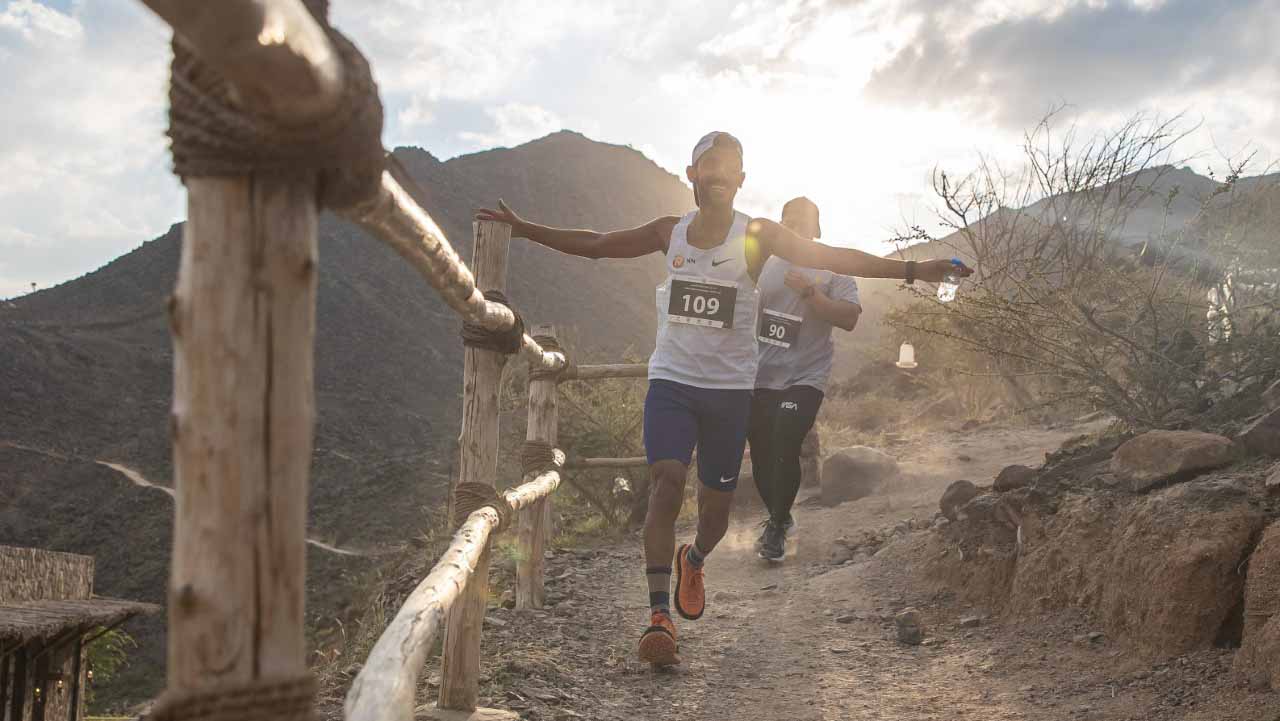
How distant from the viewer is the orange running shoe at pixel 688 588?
4168 millimetres

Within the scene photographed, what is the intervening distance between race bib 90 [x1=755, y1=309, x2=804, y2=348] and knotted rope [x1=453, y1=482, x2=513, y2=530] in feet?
9.05

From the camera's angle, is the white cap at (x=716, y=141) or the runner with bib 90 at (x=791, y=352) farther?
the runner with bib 90 at (x=791, y=352)

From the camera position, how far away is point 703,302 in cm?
405

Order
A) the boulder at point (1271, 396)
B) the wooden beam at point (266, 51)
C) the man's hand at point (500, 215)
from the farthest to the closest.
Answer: the boulder at point (1271, 396)
the man's hand at point (500, 215)
the wooden beam at point (266, 51)

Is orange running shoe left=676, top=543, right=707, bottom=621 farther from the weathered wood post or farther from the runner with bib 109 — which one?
the weathered wood post

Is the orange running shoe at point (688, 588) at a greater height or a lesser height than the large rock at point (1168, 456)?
lesser

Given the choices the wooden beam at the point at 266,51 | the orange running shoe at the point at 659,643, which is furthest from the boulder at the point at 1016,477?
the wooden beam at the point at 266,51

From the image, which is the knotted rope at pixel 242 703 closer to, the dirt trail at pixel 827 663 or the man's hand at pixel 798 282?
the dirt trail at pixel 827 663

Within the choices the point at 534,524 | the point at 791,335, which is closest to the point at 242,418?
the point at 534,524

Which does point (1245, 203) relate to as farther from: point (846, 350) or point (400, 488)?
point (846, 350)

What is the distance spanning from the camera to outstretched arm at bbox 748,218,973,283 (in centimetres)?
380

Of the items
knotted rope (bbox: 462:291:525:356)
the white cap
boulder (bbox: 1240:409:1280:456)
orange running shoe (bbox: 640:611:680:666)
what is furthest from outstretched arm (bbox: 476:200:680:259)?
boulder (bbox: 1240:409:1280:456)

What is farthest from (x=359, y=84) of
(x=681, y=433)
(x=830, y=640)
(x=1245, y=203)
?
(x=1245, y=203)

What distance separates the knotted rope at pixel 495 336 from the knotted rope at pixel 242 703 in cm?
202
